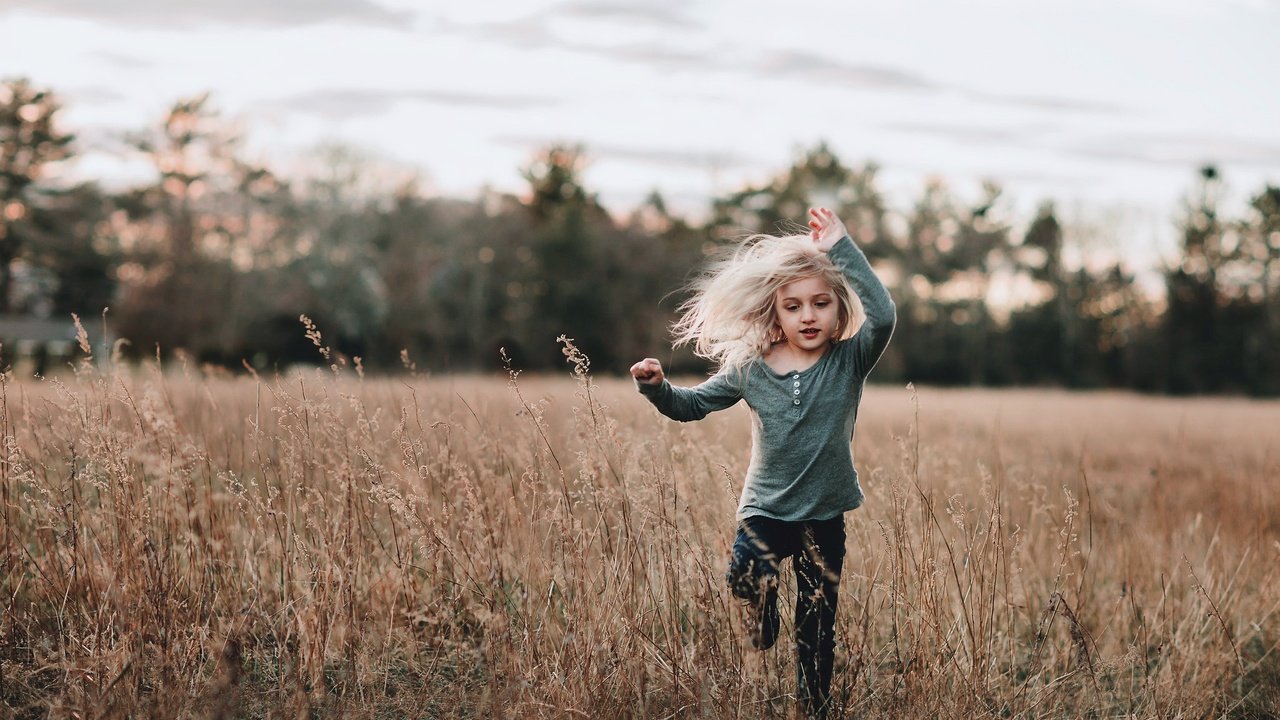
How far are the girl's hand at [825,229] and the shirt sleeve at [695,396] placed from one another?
53 cm

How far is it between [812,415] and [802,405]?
47mm

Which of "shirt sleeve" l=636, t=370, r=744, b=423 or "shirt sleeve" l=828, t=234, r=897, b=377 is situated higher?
"shirt sleeve" l=828, t=234, r=897, b=377

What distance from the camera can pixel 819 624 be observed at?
123 inches

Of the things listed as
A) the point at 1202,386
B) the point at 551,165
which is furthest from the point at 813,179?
the point at 1202,386

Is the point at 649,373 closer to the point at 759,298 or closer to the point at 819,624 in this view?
the point at 759,298

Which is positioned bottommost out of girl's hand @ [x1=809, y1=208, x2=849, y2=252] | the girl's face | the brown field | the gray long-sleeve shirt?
the brown field

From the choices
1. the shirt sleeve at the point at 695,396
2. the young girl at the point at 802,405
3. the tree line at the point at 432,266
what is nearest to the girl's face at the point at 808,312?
the young girl at the point at 802,405

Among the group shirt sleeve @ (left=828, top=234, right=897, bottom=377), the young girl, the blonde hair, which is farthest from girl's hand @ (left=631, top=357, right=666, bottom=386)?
shirt sleeve @ (left=828, top=234, right=897, bottom=377)

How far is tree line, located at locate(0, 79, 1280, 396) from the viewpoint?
34812 mm

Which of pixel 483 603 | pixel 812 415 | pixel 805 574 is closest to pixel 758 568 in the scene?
Result: pixel 805 574

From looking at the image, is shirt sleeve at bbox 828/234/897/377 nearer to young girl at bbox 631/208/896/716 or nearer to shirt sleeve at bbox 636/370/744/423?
young girl at bbox 631/208/896/716

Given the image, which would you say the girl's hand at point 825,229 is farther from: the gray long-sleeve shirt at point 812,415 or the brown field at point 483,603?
the brown field at point 483,603

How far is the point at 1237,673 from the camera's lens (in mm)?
4277

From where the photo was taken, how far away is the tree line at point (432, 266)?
34812mm
